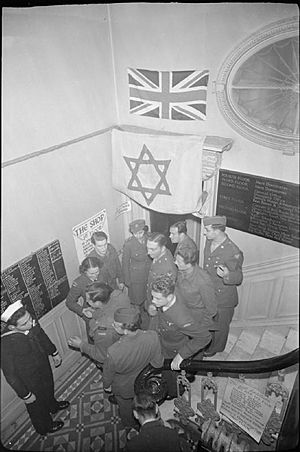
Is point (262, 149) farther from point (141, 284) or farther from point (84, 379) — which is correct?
point (84, 379)

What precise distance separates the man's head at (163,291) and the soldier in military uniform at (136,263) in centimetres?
15

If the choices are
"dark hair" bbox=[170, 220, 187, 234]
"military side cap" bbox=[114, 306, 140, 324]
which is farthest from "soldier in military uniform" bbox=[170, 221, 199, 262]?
"military side cap" bbox=[114, 306, 140, 324]

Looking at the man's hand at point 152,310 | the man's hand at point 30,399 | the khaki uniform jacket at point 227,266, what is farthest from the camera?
the man's hand at point 152,310

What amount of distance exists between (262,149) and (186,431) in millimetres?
1358

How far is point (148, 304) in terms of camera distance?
5.65ft

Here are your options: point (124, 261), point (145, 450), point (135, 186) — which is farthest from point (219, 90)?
point (145, 450)

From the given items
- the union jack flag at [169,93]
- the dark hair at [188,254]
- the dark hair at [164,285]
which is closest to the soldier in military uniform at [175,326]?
the dark hair at [164,285]

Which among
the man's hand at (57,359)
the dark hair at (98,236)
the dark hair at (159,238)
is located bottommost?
the man's hand at (57,359)

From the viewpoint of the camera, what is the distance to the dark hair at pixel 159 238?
1615mm

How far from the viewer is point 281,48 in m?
1.08

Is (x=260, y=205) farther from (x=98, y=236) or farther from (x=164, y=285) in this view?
(x=98, y=236)

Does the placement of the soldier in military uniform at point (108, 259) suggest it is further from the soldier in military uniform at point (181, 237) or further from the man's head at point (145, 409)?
the man's head at point (145, 409)

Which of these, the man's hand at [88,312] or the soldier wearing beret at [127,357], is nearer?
the soldier wearing beret at [127,357]

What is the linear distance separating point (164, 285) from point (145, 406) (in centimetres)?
51
